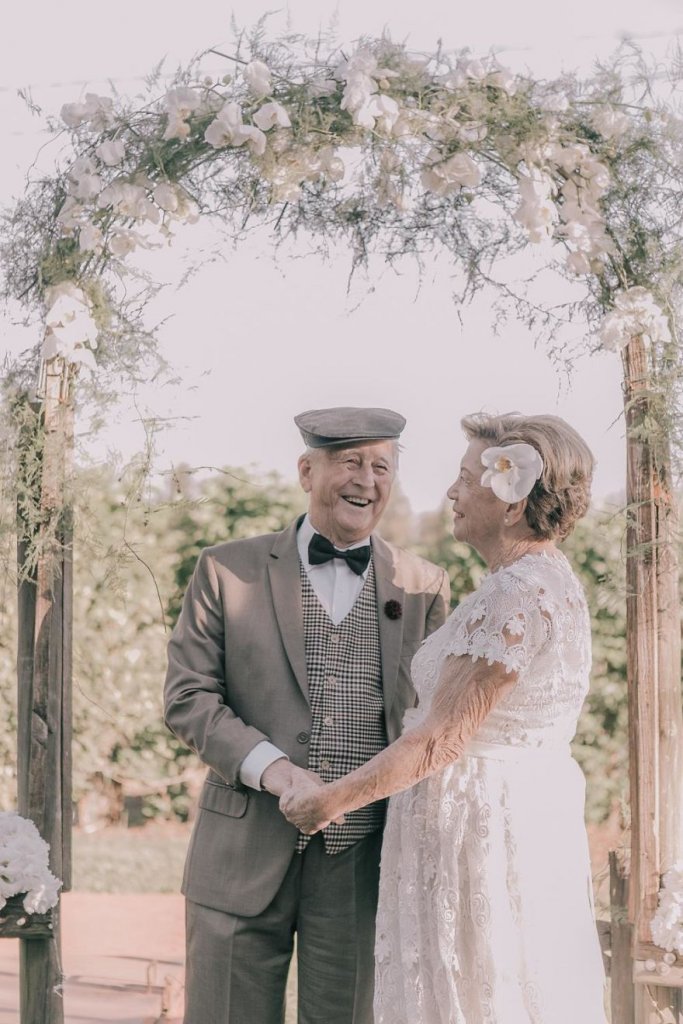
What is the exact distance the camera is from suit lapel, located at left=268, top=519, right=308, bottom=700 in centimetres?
284

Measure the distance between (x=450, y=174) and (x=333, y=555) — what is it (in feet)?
3.41

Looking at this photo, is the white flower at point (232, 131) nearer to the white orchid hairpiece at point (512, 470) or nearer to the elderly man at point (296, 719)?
the elderly man at point (296, 719)

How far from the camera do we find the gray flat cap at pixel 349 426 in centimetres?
289

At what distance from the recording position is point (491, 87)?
3.03 meters

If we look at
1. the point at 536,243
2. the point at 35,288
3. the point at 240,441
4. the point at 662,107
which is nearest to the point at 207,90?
the point at 35,288

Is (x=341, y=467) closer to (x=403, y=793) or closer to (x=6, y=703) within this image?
(x=403, y=793)

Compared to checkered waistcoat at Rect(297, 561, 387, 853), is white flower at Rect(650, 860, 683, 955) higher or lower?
lower

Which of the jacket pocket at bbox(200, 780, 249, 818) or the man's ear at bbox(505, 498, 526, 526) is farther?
the jacket pocket at bbox(200, 780, 249, 818)

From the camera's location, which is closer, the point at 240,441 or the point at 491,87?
the point at 491,87

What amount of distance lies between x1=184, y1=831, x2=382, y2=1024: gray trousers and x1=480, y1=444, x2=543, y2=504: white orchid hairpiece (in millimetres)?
942

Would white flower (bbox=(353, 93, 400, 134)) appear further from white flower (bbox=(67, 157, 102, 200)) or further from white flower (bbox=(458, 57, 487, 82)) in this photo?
white flower (bbox=(67, 157, 102, 200))

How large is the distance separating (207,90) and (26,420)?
3.26 ft

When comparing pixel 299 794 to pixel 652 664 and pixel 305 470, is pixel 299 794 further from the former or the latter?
pixel 652 664

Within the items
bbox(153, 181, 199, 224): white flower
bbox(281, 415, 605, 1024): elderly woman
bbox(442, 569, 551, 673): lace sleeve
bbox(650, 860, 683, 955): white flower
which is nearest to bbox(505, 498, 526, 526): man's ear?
bbox(281, 415, 605, 1024): elderly woman
